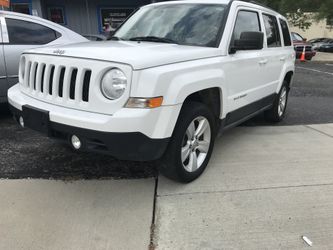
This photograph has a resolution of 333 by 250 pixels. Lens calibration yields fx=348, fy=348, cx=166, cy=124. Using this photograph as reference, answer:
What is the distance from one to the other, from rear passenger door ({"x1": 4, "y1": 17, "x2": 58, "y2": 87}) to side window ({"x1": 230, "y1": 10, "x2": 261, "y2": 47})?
3141 mm

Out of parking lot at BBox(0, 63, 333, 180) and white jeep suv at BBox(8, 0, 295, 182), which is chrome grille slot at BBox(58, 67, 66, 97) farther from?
parking lot at BBox(0, 63, 333, 180)

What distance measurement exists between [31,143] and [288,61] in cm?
427

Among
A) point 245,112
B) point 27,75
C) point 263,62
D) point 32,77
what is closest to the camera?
point 32,77

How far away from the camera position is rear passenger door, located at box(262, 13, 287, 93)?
195 inches

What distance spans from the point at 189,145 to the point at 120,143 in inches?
36.7

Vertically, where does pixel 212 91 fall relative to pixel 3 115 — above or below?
above

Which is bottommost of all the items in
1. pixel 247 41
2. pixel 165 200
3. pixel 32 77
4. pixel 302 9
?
pixel 302 9

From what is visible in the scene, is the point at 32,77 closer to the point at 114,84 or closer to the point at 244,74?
the point at 114,84

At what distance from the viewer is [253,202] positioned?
3240 mm

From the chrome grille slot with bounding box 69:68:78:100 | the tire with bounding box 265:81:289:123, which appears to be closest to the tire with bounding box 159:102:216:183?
the chrome grille slot with bounding box 69:68:78:100

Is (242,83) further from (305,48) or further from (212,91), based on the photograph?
(305,48)

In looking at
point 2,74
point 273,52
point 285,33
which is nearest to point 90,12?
point 2,74

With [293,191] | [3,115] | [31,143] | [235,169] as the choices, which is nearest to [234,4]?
[235,169]

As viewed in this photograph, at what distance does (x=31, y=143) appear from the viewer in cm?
472
